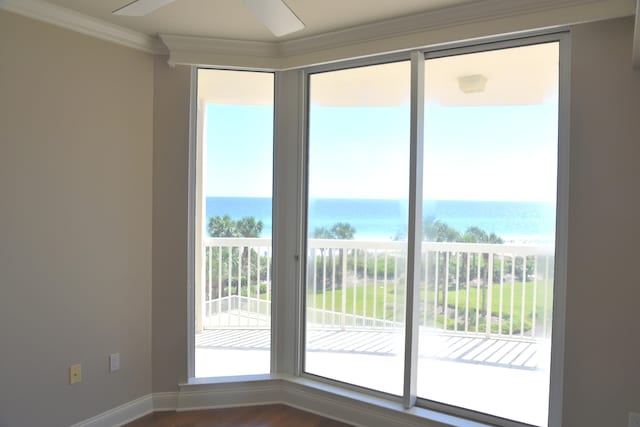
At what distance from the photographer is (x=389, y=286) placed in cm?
281

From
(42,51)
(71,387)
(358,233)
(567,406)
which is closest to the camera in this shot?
(567,406)

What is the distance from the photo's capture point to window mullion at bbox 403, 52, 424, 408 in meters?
2.61

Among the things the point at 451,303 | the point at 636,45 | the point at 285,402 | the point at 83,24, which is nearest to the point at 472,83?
the point at 636,45

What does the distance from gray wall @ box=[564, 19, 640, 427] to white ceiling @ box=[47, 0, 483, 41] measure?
2.32 ft

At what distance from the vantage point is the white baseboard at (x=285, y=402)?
2623 mm

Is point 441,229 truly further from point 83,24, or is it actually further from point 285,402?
point 83,24

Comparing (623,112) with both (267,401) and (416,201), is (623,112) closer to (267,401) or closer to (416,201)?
(416,201)

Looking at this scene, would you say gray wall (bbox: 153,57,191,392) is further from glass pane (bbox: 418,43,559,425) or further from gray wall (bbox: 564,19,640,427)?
gray wall (bbox: 564,19,640,427)

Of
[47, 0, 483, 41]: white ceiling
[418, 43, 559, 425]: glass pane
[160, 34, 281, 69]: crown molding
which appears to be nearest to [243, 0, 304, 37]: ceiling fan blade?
[47, 0, 483, 41]: white ceiling

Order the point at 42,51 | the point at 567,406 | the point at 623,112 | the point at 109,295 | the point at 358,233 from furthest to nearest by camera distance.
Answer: the point at 358,233 → the point at 109,295 → the point at 42,51 → the point at 567,406 → the point at 623,112

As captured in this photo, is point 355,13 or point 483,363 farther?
point 483,363

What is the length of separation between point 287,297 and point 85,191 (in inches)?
57.0

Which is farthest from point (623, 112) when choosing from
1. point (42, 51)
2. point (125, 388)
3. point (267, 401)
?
point (125, 388)

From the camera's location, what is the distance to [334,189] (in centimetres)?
300
